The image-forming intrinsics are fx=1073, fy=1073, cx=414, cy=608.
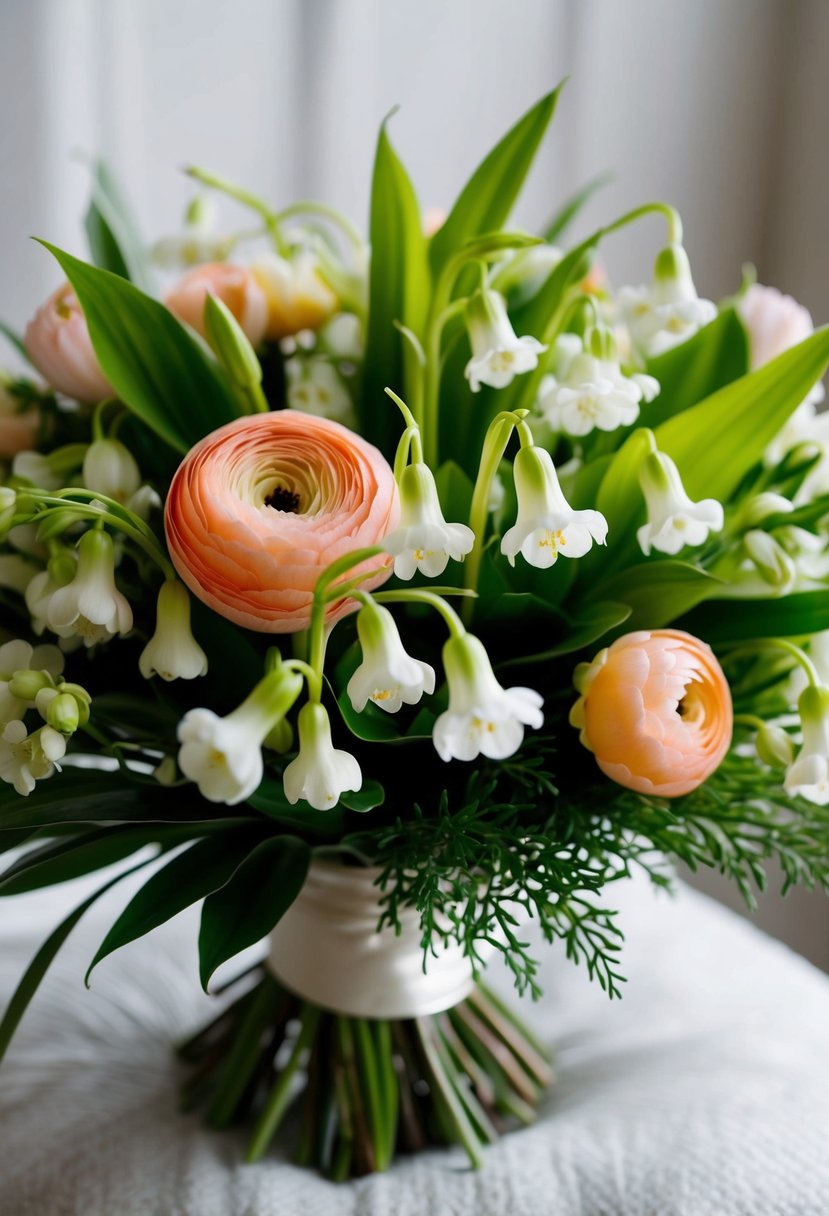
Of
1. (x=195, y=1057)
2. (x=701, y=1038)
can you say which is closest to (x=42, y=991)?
(x=195, y=1057)

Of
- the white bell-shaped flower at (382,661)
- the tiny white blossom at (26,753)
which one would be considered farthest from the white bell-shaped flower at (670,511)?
the tiny white blossom at (26,753)

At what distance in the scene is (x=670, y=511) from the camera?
38 cm

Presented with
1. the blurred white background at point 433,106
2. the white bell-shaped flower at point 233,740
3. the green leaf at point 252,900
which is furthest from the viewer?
the blurred white background at point 433,106

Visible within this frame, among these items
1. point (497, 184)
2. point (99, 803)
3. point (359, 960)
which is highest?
point (497, 184)

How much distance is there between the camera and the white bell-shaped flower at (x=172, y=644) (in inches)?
14.5

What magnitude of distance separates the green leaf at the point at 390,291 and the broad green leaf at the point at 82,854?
191mm

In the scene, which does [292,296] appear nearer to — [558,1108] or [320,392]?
[320,392]

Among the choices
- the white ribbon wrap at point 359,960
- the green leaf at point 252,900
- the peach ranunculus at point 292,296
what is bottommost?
the white ribbon wrap at point 359,960

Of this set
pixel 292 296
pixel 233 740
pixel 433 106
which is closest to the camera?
pixel 233 740

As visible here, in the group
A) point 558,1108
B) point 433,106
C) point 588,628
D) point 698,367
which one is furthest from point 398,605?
point 433,106

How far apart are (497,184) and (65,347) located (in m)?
0.20

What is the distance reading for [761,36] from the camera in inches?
39.8

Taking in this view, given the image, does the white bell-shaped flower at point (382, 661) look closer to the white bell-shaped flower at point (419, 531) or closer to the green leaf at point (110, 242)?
the white bell-shaped flower at point (419, 531)

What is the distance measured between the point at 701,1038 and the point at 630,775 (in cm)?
29
